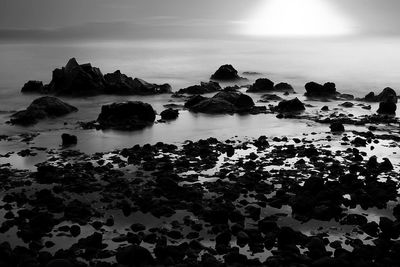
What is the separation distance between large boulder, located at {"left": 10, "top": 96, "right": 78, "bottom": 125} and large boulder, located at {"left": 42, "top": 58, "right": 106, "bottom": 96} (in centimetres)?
1222

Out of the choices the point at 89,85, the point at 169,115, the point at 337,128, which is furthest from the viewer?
the point at 89,85

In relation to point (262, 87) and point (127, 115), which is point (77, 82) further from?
point (262, 87)

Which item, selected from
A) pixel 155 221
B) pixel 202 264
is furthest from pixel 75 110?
pixel 202 264

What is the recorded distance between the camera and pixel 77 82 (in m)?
57.2

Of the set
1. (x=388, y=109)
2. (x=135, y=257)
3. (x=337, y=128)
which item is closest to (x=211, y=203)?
(x=135, y=257)

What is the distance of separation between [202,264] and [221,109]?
3010 centimetres

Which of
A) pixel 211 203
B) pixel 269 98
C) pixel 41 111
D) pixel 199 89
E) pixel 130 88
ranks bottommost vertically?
pixel 211 203

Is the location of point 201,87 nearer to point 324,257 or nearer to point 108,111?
point 108,111

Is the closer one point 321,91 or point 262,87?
point 321,91

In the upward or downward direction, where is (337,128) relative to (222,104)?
downward

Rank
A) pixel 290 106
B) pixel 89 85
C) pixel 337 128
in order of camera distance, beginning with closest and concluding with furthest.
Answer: pixel 337 128 < pixel 290 106 < pixel 89 85

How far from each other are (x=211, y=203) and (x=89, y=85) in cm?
4146

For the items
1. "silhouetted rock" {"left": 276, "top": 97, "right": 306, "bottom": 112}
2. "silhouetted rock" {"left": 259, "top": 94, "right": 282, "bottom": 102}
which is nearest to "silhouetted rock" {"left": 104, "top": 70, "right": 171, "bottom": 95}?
"silhouetted rock" {"left": 259, "top": 94, "right": 282, "bottom": 102}

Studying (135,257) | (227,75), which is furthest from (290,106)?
(135,257)
